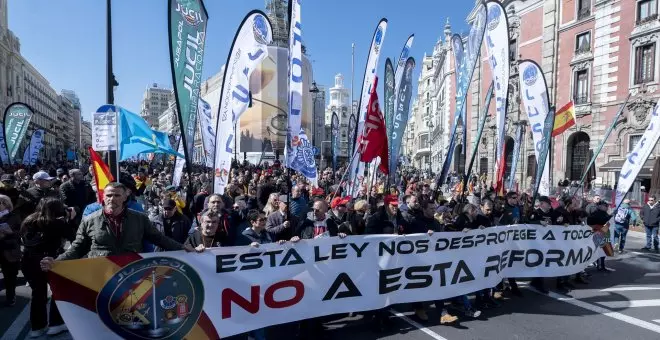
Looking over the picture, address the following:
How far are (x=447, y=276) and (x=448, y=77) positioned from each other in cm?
4258

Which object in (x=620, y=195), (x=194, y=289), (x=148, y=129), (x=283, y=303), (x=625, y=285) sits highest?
(x=148, y=129)

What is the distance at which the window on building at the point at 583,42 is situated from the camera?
86.7ft

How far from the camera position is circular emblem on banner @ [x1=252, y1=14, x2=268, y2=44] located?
7585 millimetres

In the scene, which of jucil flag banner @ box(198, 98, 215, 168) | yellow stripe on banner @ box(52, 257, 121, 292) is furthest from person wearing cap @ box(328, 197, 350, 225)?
jucil flag banner @ box(198, 98, 215, 168)

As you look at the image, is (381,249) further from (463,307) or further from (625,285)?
(625,285)

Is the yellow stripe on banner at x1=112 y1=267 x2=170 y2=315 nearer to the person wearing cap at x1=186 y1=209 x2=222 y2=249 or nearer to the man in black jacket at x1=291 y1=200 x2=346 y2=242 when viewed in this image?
the person wearing cap at x1=186 y1=209 x2=222 y2=249

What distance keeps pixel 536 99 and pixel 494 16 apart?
2.70 metres

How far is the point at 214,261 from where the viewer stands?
13.7 feet

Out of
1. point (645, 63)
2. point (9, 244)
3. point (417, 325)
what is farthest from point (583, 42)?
point (9, 244)

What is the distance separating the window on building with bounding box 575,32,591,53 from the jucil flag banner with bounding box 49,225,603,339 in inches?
998

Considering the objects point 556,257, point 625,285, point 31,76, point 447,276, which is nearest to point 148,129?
point 447,276

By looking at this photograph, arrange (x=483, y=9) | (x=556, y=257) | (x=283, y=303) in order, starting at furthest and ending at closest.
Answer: (x=483, y=9)
(x=556, y=257)
(x=283, y=303)

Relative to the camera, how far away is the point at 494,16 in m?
9.23

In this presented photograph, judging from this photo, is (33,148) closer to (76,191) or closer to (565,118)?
(76,191)
